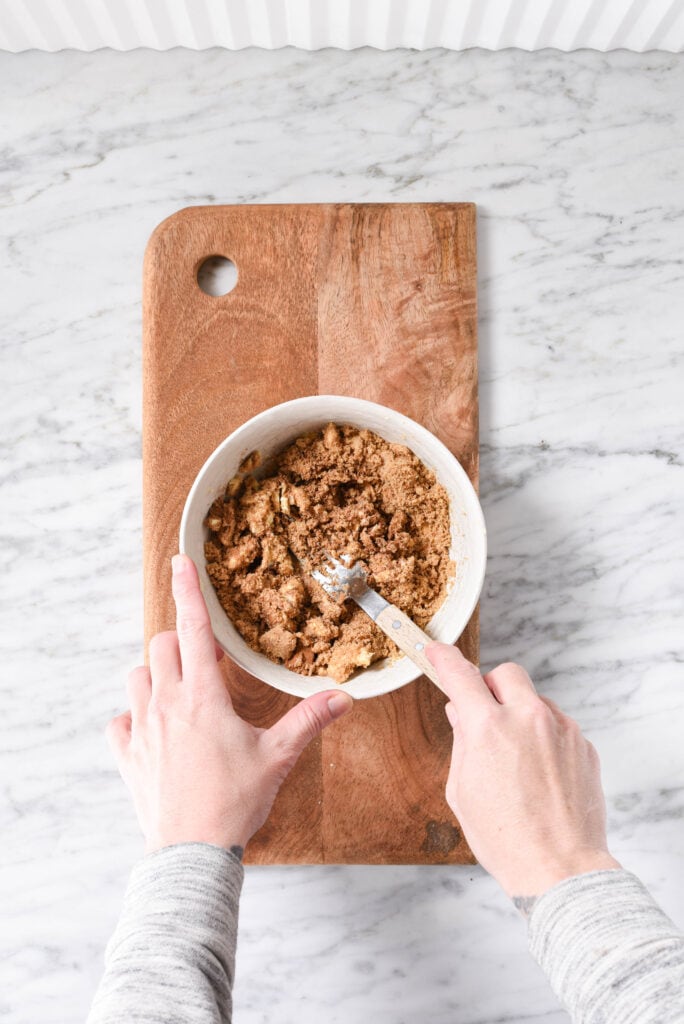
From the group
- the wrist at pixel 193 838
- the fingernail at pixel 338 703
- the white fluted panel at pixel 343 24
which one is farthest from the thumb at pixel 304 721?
the white fluted panel at pixel 343 24

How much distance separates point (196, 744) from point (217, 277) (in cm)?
59

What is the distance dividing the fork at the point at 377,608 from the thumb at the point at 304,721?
0.28ft

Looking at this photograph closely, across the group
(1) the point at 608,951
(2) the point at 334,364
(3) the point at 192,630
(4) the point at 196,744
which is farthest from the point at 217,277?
(1) the point at 608,951

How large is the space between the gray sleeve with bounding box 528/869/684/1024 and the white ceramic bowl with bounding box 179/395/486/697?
26cm

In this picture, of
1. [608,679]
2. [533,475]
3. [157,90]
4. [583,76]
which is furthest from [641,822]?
[157,90]

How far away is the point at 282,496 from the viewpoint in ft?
2.97

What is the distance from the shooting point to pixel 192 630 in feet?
2.65

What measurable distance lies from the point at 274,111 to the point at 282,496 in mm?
558

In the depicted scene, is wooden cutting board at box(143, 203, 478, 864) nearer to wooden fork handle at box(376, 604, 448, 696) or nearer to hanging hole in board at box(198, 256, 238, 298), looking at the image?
hanging hole in board at box(198, 256, 238, 298)

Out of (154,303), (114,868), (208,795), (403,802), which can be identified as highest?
(154,303)

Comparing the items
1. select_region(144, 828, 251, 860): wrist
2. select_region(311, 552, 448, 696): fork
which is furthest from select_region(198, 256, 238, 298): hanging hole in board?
select_region(144, 828, 251, 860): wrist

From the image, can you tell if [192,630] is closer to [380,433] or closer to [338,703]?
[338,703]

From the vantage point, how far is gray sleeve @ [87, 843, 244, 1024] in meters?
0.65

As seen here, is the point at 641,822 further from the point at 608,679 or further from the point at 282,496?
the point at 282,496
